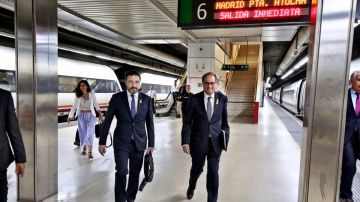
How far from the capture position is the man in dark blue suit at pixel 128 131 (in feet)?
10.2

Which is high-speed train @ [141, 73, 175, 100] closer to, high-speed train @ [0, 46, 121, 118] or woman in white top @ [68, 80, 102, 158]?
high-speed train @ [0, 46, 121, 118]

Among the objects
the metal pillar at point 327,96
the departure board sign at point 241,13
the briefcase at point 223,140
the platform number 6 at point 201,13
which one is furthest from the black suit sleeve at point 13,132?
the platform number 6 at point 201,13

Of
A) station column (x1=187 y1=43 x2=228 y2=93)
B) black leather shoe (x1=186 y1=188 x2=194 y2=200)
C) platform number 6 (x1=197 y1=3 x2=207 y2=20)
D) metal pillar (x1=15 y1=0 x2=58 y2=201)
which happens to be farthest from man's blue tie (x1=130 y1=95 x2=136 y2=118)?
station column (x1=187 y1=43 x2=228 y2=93)

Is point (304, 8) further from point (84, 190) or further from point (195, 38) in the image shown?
point (195, 38)

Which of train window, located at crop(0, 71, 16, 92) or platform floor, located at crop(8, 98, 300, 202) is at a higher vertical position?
train window, located at crop(0, 71, 16, 92)

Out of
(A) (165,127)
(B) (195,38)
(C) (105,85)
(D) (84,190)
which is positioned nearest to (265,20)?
(D) (84,190)

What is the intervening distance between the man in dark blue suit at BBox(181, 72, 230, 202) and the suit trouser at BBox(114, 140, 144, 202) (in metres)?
0.56

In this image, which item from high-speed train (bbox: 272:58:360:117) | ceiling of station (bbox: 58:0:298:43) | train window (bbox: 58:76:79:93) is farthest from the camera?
train window (bbox: 58:76:79:93)

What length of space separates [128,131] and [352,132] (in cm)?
246

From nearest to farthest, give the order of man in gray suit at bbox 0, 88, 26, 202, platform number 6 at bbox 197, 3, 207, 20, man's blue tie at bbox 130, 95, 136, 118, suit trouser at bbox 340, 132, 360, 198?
1. man in gray suit at bbox 0, 88, 26, 202
2. man's blue tie at bbox 130, 95, 136, 118
3. suit trouser at bbox 340, 132, 360, 198
4. platform number 6 at bbox 197, 3, 207, 20

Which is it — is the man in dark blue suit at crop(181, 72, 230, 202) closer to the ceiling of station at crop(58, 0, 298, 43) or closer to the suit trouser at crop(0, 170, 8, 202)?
the suit trouser at crop(0, 170, 8, 202)

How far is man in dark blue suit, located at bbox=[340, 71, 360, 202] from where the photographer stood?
3219mm

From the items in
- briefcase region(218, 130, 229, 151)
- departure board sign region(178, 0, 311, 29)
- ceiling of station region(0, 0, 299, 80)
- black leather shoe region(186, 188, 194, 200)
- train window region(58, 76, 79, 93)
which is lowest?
black leather shoe region(186, 188, 194, 200)

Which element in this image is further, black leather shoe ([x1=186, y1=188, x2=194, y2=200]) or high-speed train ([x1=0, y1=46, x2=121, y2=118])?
high-speed train ([x1=0, y1=46, x2=121, y2=118])
